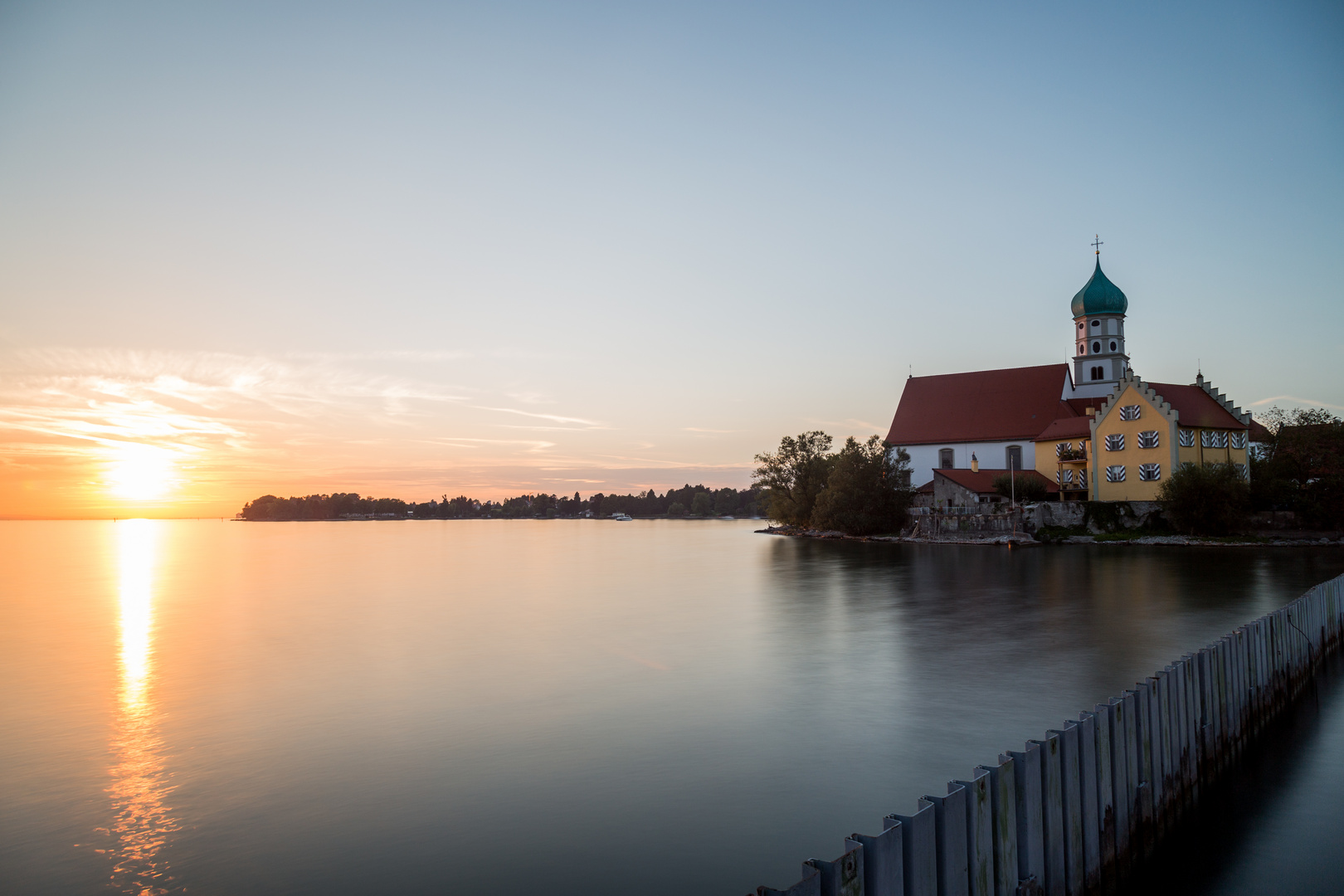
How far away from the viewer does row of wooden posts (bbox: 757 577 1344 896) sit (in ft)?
15.3

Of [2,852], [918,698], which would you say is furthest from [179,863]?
[918,698]

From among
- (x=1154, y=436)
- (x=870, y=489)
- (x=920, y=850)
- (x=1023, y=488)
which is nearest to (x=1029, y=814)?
(x=920, y=850)

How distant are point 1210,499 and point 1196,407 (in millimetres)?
9943

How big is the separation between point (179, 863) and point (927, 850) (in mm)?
7465

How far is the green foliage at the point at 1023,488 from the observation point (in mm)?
70625

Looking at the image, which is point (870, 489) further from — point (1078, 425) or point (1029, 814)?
point (1029, 814)

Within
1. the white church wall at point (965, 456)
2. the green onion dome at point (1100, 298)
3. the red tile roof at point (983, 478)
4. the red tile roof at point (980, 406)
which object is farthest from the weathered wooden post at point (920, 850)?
the green onion dome at point (1100, 298)

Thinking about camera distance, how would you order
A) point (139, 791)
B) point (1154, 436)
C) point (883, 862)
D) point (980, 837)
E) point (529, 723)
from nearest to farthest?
1. point (883, 862)
2. point (980, 837)
3. point (139, 791)
4. point (529, 723)
5. point (1154, 436)

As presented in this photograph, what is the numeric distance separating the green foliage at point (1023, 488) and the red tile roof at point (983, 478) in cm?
15

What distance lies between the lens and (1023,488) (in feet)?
233

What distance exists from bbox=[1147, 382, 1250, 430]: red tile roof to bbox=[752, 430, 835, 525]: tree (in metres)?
37.8

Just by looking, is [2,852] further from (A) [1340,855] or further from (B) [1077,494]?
(B) [1077,494]

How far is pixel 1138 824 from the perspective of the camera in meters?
7.36

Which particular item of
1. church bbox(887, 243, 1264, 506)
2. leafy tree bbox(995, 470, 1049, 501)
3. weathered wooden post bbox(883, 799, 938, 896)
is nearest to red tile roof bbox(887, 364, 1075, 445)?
church bbox(887, 243, 1264, 506)
